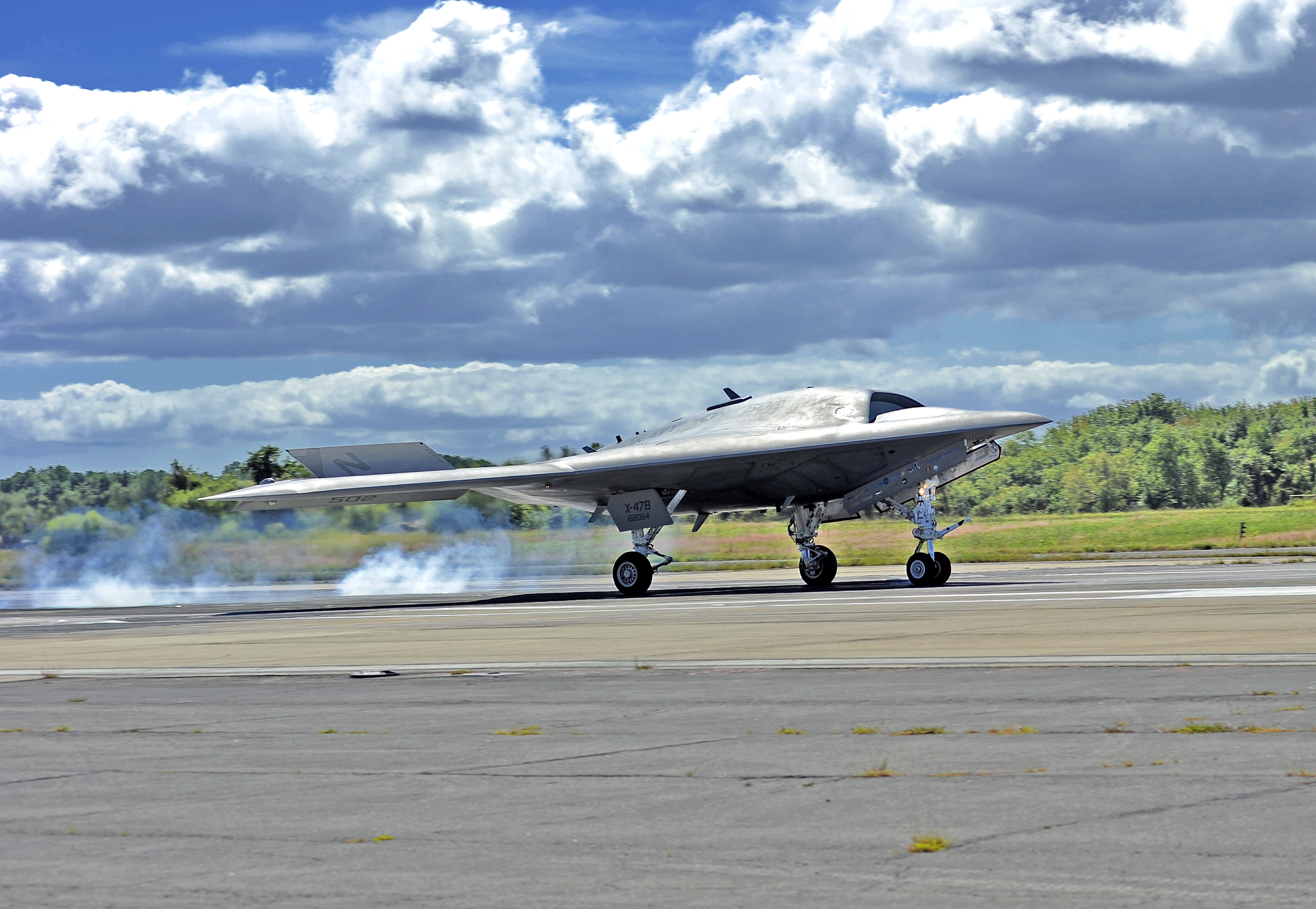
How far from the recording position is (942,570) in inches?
1157

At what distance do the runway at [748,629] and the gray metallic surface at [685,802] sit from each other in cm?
289

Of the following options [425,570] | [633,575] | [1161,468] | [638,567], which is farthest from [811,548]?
[1161,468]

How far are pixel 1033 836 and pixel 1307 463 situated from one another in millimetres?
112189

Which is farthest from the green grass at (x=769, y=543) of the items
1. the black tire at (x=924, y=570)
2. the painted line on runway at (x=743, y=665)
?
the painted line on runway at (x=743, y=665)

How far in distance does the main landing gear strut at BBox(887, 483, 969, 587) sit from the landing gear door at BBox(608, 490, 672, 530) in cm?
623

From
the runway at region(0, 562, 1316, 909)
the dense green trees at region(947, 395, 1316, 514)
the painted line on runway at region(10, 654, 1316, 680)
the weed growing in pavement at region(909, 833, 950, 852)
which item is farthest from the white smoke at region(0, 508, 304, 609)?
the dense green trees at region(947, 395, 1316, 514)

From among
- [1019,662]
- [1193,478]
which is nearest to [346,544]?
[1019,662]

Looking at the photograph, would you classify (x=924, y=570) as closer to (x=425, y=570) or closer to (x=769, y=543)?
(x=425, y=570)

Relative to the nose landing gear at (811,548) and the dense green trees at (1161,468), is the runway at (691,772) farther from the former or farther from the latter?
the dense green trees at (1161,468)

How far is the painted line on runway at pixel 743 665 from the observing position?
1249 centimetres

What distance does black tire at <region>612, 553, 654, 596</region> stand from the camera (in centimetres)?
3206

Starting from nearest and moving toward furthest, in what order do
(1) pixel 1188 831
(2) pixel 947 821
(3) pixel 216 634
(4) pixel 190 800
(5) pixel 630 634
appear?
1. (1) pixel 1188 831
2. (2) pixel 947 821
3. (4) pixel 190 800
4. (5) pixel 630 634
5. (3) pixel 216 634

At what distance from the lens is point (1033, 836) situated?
586cm

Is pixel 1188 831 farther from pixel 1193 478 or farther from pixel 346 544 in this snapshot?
pixel 1193 478
